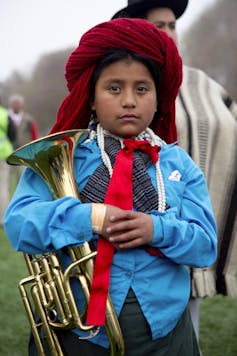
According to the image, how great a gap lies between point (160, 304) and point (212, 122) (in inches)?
57.0

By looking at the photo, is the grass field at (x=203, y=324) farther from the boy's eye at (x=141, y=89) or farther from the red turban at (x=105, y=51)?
the boy's eye at (x=141, y=89)

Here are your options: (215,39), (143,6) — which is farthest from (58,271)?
(215,39)

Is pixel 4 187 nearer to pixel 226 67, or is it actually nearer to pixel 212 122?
pixel 212 122

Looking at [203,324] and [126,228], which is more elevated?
[126,228]

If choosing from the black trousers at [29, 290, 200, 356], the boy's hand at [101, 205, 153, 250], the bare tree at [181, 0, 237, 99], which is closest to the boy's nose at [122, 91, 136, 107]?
the boy's hand at [101, 205, 153, 250]

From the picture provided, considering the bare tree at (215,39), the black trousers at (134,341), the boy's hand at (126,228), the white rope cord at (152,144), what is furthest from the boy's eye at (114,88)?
the bare tree at (215,39)

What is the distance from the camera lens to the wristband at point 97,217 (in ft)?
6.26

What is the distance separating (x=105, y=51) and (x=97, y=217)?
538 millimetres

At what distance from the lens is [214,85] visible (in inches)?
135

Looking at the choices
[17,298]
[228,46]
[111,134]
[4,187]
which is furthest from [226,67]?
[111,134]

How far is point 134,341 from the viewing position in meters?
1.99

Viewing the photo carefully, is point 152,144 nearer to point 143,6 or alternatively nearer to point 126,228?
point 126,228

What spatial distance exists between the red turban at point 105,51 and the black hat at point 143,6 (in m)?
1.00

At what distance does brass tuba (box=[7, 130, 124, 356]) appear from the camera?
192 cm
